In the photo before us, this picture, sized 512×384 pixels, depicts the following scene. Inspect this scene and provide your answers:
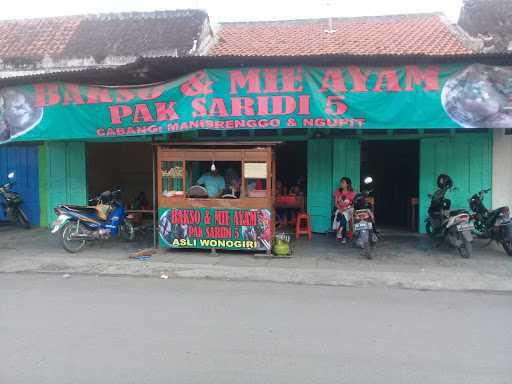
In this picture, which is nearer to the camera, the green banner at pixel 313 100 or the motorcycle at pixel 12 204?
the green banner at pixel 313 100

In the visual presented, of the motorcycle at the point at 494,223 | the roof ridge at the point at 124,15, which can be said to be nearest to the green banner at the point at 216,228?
the motorcycle at the point at 494,223

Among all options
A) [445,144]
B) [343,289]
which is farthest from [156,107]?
[445,144]

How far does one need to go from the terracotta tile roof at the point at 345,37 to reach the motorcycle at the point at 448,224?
342 cm

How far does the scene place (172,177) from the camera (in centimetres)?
902

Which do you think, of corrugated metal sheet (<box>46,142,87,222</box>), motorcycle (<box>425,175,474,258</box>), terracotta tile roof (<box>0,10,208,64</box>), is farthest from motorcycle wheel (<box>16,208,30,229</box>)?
motorcycle (<box>425,175,474,258</box>)

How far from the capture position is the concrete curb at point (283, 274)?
681 cm

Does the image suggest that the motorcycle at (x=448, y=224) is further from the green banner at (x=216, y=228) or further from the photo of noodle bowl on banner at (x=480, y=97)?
the green banner at (x=216, y=228)

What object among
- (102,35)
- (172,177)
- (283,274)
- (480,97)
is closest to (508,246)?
(480,97)

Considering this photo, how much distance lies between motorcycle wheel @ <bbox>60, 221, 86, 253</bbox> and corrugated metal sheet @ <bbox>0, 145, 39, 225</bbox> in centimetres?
377

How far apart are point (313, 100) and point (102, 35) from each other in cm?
884

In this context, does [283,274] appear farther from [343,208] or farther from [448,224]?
[448,224]

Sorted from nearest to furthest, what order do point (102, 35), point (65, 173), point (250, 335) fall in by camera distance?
point (250, 335) → point (65, 173) → point (102, 35)

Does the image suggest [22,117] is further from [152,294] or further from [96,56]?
[152,294]

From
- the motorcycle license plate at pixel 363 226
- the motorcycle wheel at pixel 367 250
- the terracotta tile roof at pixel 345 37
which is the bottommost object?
the motorcycle wheel at pixel 367 250
